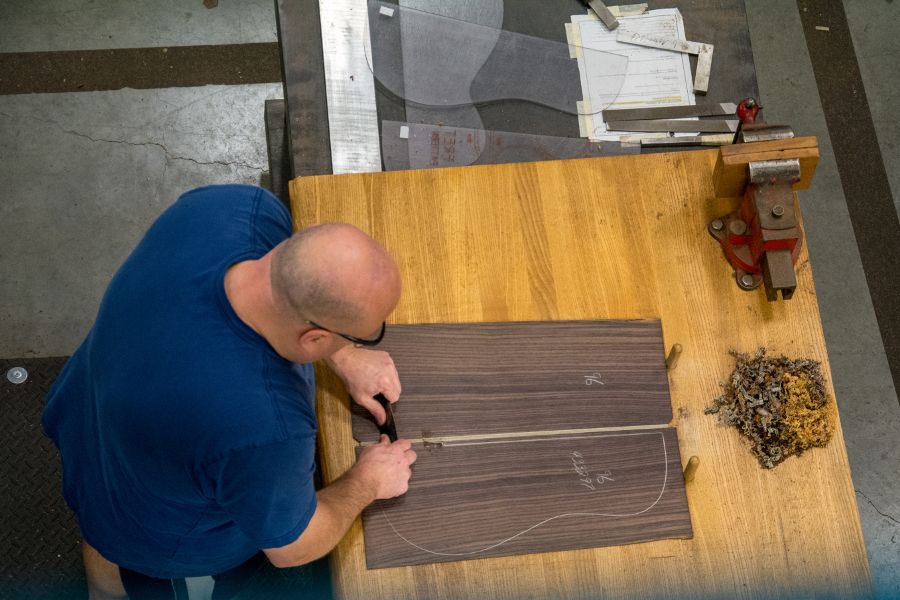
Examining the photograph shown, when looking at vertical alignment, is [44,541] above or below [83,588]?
above

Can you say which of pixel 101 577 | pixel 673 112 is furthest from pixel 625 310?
pixel 101 577

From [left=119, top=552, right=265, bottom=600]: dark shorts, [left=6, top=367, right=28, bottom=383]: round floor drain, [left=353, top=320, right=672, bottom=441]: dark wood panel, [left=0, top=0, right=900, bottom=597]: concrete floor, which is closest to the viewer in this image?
[left=353, top=320, right=672, bottom=441]: dark wood panel

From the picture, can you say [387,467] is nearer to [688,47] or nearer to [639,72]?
[639,72]

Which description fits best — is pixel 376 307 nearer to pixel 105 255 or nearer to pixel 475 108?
pixel 475 108

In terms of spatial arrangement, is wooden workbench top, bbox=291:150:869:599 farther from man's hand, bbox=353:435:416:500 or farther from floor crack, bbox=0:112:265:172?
floor crack, bbox=0:112:265:172

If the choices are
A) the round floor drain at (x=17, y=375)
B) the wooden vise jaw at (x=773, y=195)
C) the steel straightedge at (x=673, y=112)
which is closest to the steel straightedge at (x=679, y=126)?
the steel straightedge at (x=673, y=112)

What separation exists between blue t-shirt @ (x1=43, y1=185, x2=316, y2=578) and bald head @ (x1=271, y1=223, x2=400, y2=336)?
14cm

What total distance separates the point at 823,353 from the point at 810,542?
411 millimetres

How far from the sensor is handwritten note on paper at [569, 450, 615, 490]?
5.47 feet

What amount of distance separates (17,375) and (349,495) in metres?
1.77

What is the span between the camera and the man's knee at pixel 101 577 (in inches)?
73.0

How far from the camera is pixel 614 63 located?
2268 mm

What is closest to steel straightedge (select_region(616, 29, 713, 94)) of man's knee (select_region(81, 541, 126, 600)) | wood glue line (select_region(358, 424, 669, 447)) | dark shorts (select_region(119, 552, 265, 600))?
wood glue line (select_region(358, 424, 669, 447))

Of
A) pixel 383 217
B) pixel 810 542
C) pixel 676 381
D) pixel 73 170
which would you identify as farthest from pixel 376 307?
pixel 73 170
